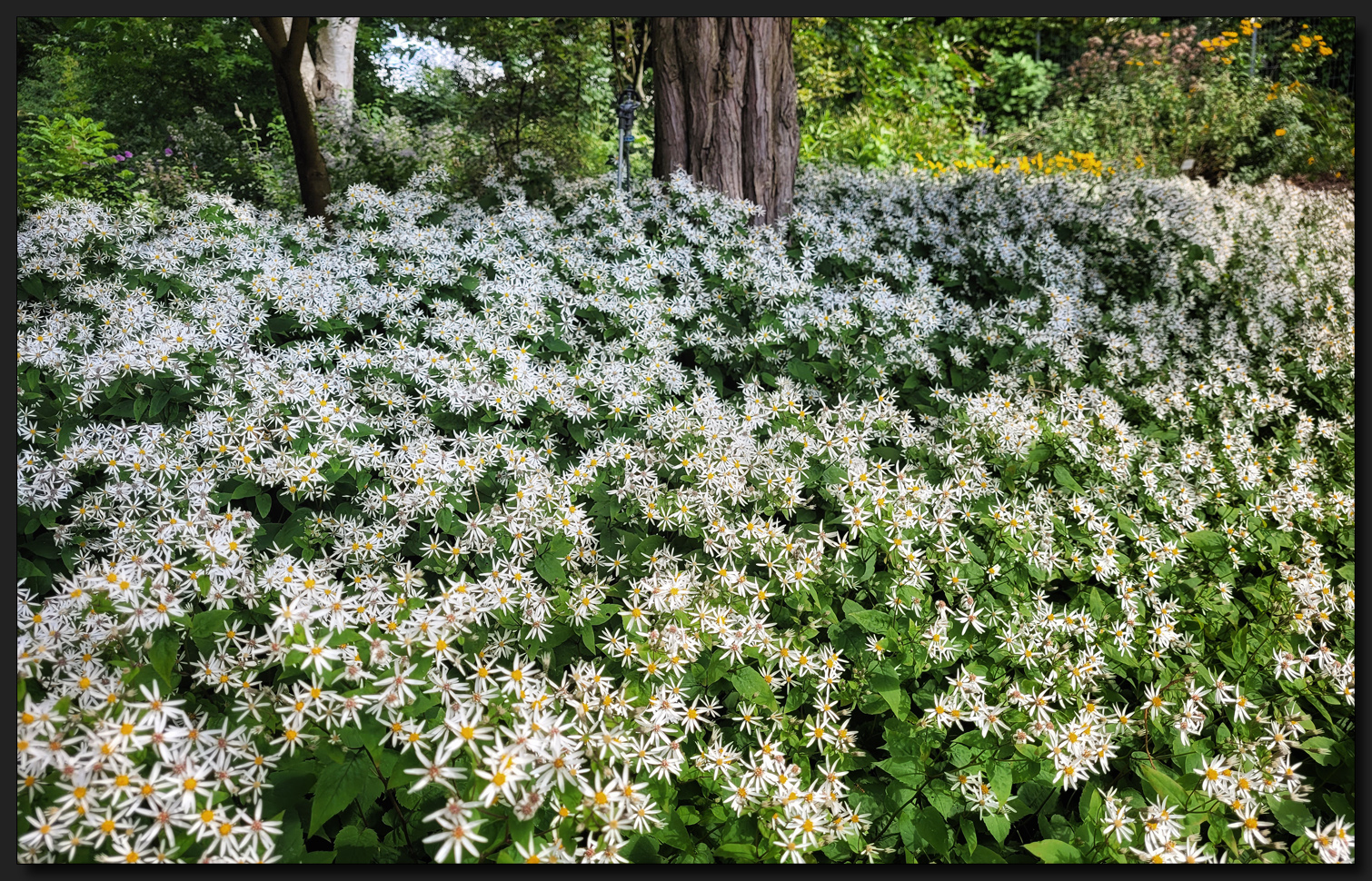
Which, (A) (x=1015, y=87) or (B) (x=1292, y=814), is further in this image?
(A) (x=1015, y=87)

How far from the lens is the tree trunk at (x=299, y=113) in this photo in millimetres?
4536

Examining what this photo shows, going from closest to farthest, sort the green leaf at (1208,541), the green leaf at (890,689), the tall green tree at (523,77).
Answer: the green leaf at (890,689), the green leaf at (1208,541), the tall green tree at (523,77)

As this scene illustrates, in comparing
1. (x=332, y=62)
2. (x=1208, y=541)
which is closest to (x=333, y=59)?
(x=332, y=62)

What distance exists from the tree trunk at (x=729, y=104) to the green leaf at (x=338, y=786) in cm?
405

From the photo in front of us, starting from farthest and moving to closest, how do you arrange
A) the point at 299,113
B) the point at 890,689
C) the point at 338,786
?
1. the point at 299,113
2. the point at 890,689
3. the point at 338,786

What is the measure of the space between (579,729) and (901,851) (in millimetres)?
861

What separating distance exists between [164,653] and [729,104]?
14.1 feet

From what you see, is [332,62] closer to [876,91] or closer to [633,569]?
[876,91]

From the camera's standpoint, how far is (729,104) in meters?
4.55

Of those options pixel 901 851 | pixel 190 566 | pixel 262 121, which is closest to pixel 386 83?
pixel 262 121

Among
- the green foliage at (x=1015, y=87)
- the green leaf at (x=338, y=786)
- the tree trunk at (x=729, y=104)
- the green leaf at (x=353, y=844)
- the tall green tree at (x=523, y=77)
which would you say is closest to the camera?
the green leaf at (x=338, y=786)

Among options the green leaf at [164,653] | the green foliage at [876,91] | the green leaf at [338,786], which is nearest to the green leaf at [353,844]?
the green leaf at [338,786]

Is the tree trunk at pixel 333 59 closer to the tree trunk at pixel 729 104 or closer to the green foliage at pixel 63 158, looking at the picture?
the green foliage at pixel 63 158

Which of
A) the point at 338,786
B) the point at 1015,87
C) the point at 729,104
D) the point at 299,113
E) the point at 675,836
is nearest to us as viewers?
the point at 338,786
